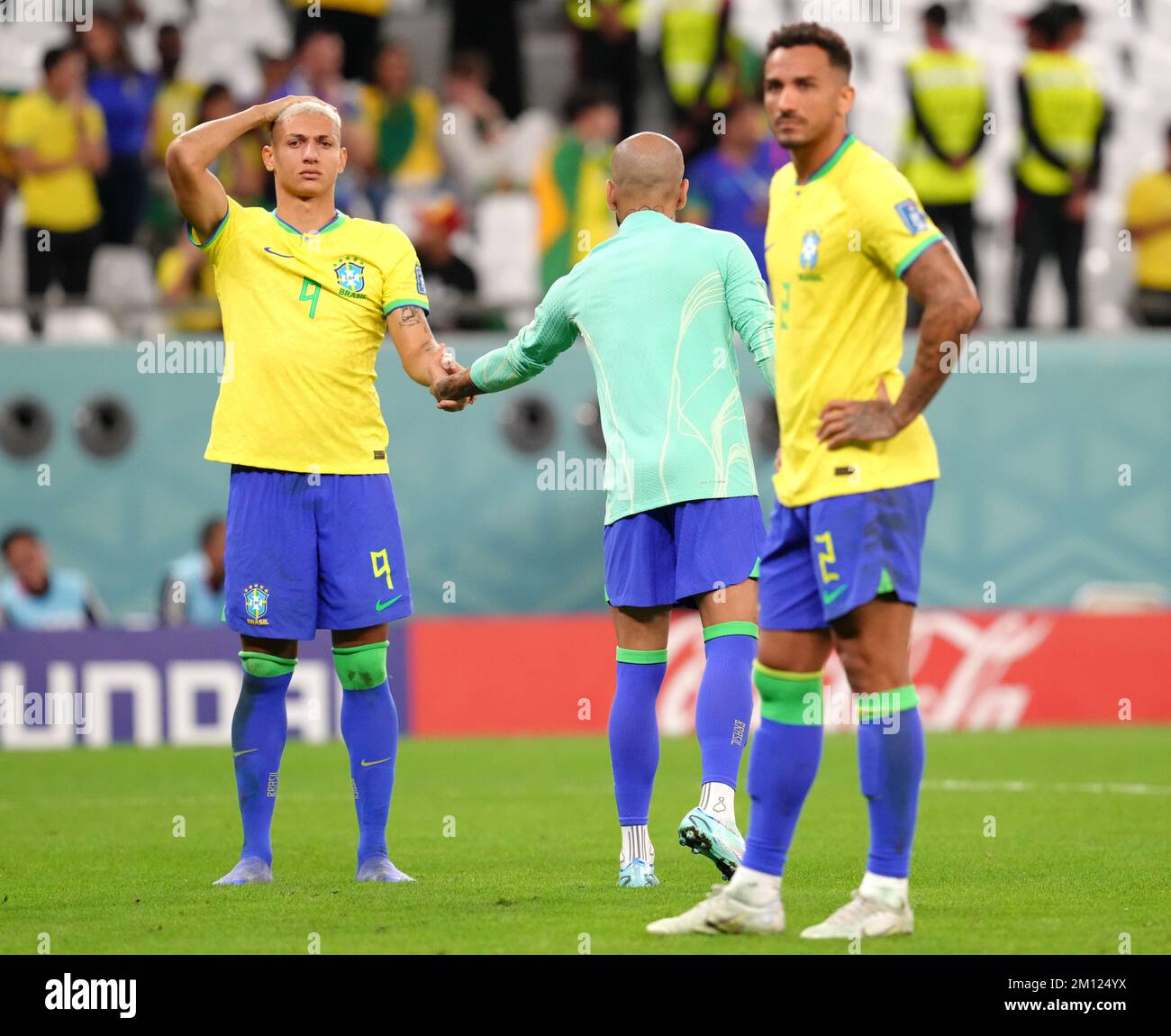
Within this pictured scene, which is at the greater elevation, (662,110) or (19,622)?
(662,110)

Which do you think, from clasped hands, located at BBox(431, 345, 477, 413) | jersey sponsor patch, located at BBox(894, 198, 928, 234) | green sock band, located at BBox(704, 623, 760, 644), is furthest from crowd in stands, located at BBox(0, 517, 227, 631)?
jersey sponsor patch, located at BBox(894, 198, 928, 234)

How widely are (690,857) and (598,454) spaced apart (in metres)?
9.50

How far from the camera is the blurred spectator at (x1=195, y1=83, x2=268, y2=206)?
1614cm

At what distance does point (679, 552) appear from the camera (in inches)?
278

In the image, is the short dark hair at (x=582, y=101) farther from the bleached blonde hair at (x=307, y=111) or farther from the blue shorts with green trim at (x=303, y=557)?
the blue shorts with green trim at (x=303, y=557)

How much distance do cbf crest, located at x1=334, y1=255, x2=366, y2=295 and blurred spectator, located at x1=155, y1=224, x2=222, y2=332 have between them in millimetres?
9305

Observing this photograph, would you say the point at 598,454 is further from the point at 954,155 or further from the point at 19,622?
the point at 19,622

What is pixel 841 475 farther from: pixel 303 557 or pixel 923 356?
pixel 303 557

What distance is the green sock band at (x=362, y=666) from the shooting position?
292 inches

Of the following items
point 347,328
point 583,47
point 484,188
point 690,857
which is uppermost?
point 583,47

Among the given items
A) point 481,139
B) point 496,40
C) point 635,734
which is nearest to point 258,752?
point 635,734

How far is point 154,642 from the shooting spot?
47.9 feet

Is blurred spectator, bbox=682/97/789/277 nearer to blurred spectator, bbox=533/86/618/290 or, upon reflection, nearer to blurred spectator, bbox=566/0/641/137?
blurred spectator, bbox=533/86/618/290

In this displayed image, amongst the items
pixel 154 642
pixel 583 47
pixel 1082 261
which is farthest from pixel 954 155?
pixel 154 642
